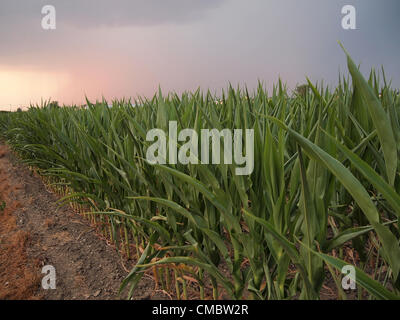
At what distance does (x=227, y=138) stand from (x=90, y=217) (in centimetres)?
149

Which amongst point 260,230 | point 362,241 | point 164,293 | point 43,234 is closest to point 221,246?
point 260,230

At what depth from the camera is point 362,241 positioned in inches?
30.8

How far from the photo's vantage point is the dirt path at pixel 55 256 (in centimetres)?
121

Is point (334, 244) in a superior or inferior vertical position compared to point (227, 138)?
inferior

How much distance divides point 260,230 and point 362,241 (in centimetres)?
34

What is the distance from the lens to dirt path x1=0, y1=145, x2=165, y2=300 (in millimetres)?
1210

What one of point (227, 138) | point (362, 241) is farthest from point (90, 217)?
point (362, 241)

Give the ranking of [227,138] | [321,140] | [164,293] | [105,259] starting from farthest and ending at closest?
[105,259] → [164,293] → [227,138] → [321,140]

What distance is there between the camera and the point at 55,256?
5.13ft

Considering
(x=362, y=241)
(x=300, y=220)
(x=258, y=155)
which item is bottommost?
(x=362, y=241)

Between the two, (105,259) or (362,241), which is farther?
(105,259)

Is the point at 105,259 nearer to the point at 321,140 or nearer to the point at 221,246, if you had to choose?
the point at 221,246
